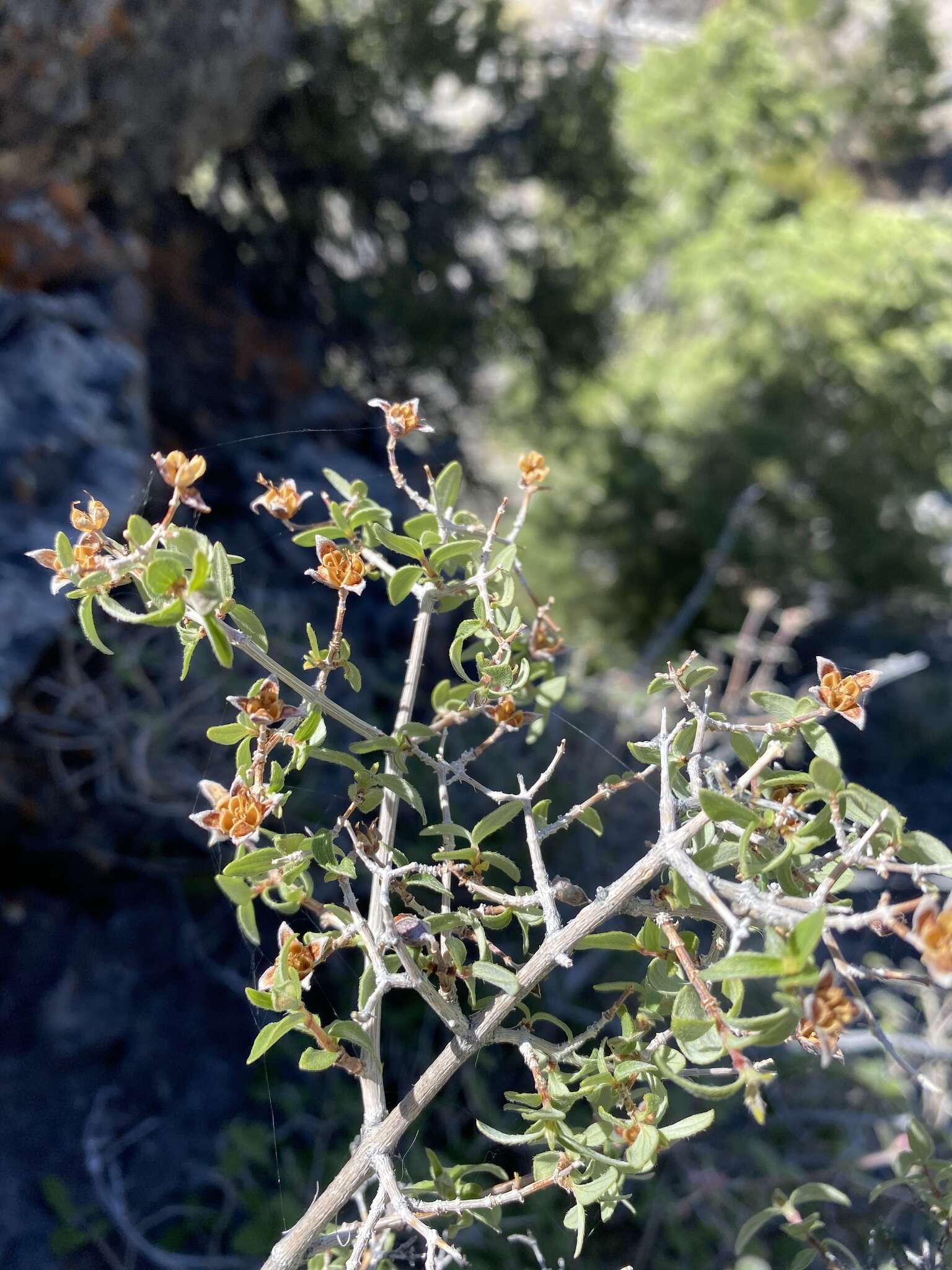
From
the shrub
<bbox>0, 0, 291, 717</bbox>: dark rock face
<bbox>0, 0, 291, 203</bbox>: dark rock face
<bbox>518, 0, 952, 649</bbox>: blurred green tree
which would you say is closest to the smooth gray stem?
the shrub

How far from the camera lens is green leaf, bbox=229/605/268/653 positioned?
0.53 meters

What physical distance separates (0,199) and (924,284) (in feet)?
11.9

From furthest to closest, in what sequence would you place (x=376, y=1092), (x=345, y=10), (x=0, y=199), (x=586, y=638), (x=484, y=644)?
(x=586, y=638) → (x=345, y=10) → (x=0, y=199) → (x=484, y=644) → (x=376, y=1092)

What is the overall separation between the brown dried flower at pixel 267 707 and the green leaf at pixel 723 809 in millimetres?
239

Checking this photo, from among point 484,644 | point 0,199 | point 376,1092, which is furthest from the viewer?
point 0,199

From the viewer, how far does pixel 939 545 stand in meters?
4.47

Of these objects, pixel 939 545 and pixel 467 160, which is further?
pixel 939 545

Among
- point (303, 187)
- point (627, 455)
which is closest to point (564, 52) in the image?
point (303, 187)

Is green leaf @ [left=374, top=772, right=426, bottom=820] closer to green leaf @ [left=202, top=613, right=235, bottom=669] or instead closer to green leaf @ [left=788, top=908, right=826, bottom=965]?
green leaf @ [left=202, top=613, right=235, bottom=669]

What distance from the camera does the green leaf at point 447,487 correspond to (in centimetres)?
A: 66

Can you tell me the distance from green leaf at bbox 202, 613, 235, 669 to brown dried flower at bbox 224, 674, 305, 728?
0.22 ft

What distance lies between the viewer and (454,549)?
0.60m

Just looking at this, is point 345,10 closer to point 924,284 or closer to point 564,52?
point 564,52

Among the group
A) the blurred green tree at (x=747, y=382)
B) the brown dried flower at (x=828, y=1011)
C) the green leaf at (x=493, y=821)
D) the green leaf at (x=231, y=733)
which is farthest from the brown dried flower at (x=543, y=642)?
the blurred green tree at (x=747, y=382)
